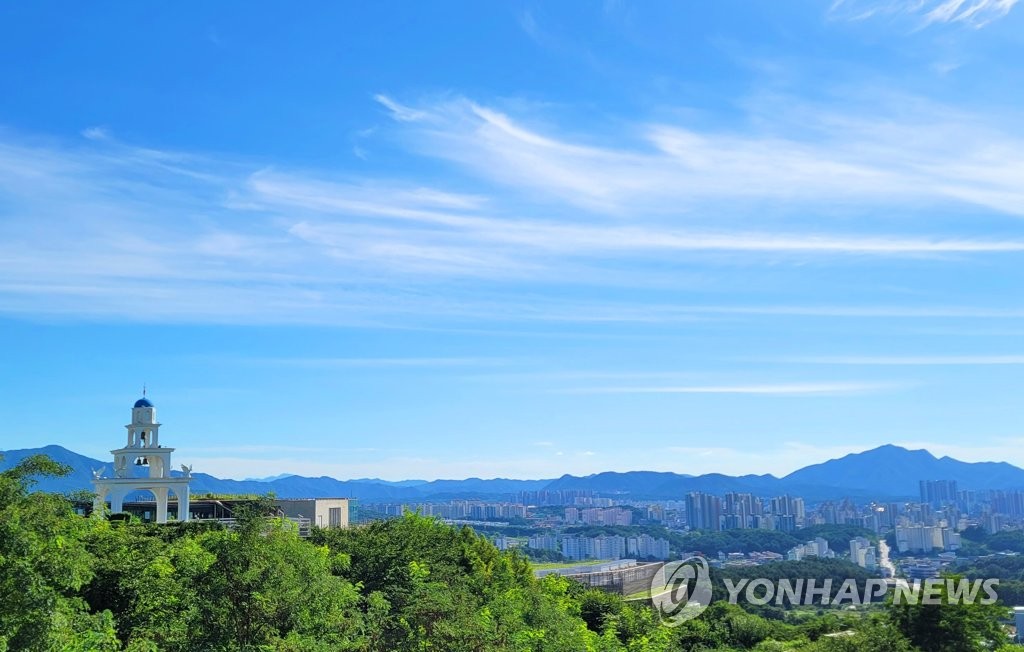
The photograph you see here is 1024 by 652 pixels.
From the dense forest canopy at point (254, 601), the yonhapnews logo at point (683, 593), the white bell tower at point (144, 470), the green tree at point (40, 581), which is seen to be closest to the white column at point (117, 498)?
the white bell tower at point (144, 470)

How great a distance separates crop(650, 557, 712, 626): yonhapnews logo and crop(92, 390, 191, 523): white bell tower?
17.3 metres

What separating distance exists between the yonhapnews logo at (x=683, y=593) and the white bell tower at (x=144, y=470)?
56.9ft

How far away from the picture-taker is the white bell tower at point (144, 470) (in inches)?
1025

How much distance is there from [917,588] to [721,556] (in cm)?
12432

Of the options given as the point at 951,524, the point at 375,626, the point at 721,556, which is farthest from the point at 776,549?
the point at 375,626

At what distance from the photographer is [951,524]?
176 meters

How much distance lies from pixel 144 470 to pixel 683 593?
2604 centimetres

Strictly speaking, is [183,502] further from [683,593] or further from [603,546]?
[603,546]

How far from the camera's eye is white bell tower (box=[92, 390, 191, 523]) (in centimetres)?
2605

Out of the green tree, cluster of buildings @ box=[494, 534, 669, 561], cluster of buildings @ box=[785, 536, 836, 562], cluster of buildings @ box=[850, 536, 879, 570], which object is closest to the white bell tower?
the green tree

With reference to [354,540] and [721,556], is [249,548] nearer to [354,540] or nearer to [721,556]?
[354,540]

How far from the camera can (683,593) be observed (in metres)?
41.6

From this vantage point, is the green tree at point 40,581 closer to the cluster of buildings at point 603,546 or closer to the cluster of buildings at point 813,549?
the cluster of buildings at point 813,549

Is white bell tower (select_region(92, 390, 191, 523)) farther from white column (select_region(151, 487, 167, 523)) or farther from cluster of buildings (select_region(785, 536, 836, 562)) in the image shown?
cluster of buildings (select_region(785, 536, 836, 562))
